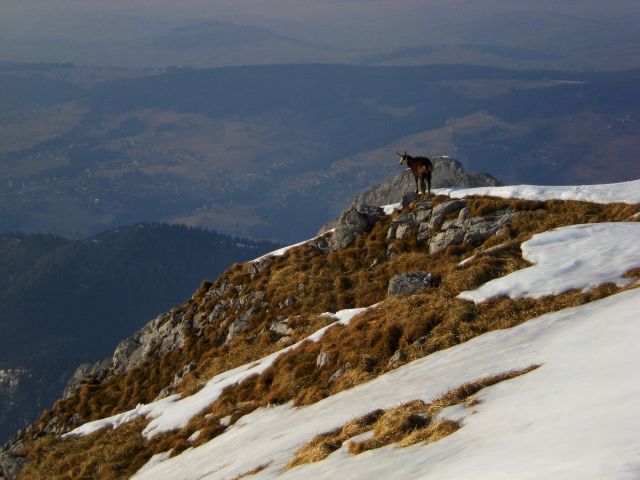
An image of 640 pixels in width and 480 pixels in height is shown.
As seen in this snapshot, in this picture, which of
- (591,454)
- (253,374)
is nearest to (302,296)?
(253,374)

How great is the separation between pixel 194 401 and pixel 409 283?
1357 centimetres

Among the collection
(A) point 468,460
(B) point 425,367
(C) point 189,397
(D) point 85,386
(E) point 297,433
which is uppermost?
(A) point 468,460

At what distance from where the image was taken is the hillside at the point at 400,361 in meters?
16.8

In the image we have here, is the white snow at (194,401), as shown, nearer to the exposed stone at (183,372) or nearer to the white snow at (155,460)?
the white snow at (155,460)

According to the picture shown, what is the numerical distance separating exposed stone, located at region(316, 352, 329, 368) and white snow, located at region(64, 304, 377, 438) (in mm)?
2712

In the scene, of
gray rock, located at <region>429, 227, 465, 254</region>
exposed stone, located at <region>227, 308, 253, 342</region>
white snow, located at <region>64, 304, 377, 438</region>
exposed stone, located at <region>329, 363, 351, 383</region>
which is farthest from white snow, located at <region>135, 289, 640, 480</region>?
gray rock, located at <region>429, 227, 465, 254</region>

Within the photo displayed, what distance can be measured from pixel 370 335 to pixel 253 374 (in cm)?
784

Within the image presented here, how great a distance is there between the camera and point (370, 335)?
30.4 meters

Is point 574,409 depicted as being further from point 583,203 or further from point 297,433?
point 583,203

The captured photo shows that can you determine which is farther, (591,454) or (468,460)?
(468,460)

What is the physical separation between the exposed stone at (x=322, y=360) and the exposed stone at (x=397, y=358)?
13.0 ft

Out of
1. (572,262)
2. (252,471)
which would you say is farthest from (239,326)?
(572,262)

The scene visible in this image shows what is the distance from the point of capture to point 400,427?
19688 millimetres

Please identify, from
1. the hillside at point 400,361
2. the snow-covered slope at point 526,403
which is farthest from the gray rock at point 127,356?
the snow-covered slope at point 526,403
